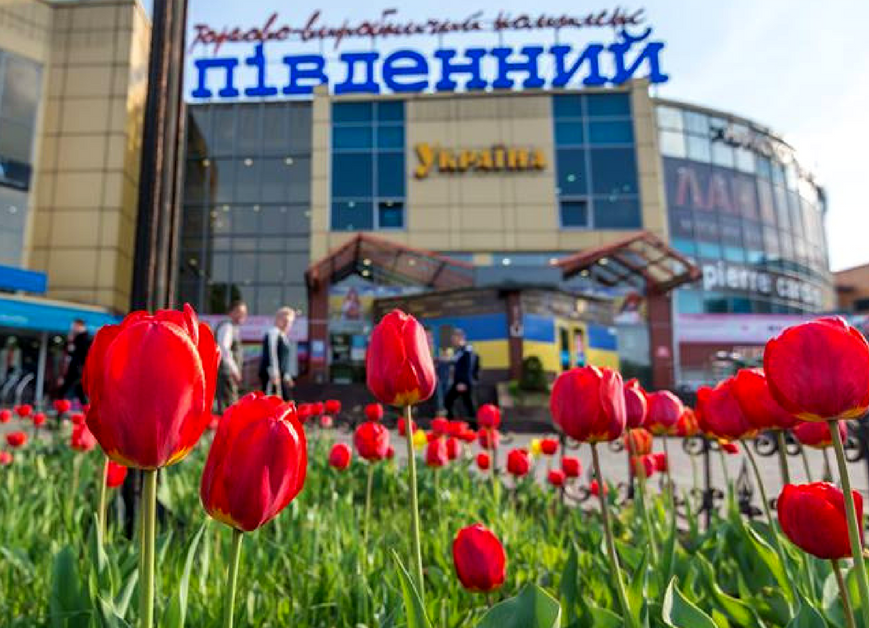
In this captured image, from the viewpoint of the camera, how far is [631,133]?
2391cm

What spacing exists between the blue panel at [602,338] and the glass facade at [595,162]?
476 centimetres

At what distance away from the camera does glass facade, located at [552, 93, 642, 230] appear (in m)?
23.4

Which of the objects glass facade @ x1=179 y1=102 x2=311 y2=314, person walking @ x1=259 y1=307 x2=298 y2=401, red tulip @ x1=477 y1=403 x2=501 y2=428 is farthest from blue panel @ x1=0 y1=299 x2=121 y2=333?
red tulip @ x1=477 y1=403 x2=501 y2=428

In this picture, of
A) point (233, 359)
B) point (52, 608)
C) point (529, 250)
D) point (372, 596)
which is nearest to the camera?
point (52, 608)

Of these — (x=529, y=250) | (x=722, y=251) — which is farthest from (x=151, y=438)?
(x=722, y=251)

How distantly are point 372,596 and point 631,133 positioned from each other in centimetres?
2532

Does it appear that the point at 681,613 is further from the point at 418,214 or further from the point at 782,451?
the point at 418,214

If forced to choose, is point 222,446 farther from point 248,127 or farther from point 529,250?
point 248,127

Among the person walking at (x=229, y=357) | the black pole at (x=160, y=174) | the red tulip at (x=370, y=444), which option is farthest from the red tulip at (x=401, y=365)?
the person walking at (x=229, y=357)

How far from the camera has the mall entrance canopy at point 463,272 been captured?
20.4m

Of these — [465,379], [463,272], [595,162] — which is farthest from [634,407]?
[595,162]

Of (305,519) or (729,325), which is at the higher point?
(729,325)

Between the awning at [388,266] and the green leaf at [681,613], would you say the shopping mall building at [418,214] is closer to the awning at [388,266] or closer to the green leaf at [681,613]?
the awning at [388,266]

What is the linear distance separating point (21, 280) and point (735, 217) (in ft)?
98.6
